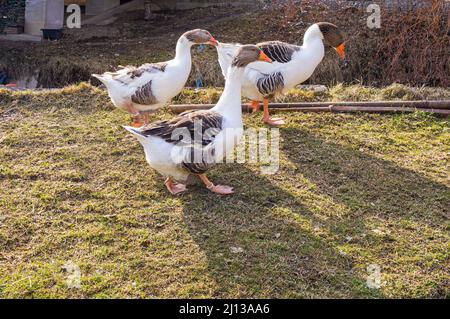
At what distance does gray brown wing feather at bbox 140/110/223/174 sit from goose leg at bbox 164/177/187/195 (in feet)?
1.02

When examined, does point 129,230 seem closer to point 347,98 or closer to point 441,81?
point 347,98

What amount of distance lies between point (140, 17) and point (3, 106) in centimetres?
521

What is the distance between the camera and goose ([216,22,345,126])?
5898mm

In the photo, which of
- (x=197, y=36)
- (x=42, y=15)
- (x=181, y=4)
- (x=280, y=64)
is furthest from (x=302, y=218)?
(x=181, y=4)

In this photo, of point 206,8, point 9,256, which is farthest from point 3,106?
point 206,8

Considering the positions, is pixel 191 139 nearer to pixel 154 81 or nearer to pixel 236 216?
pixel 236 216

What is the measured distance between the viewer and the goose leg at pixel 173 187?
485 centimetres

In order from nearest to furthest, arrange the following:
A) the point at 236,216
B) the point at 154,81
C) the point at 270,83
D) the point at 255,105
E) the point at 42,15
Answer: the point at 236,216
the point at 154,81
the point at 270,83
the point at 255,105
the point at 42,15

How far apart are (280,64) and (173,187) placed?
194 cm

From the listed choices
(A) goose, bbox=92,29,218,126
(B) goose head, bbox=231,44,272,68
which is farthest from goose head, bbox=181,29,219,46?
(B) goose head, bbox=231,44,272,68

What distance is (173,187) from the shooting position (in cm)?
490

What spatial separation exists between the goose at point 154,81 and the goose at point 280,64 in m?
0.41

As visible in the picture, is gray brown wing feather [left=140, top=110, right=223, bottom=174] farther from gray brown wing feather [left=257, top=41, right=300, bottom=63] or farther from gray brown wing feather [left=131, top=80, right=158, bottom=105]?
gray brown wing feather [left=257, top=41, right=300, bottom=63]
